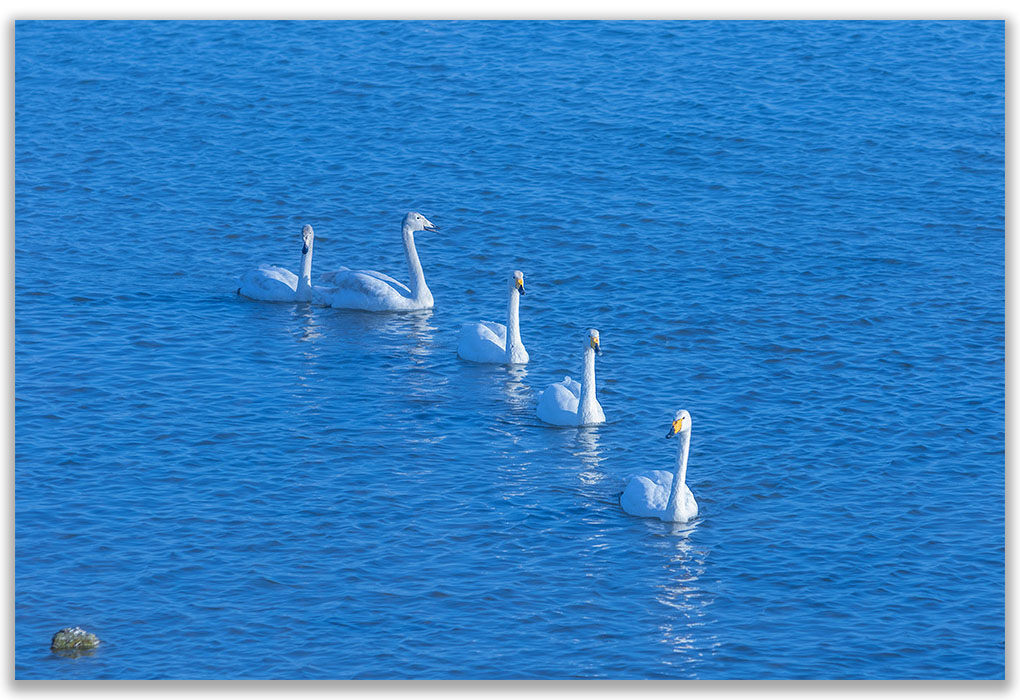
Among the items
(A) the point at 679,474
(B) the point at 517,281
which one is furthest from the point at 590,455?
(B) the point at 517,281

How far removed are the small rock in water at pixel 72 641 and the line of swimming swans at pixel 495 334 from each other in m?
7.90

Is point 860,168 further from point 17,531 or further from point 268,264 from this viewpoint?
point 17,531

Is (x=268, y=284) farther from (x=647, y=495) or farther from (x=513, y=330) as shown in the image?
(x=647, y=495)

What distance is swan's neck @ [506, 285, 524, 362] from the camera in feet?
91.9

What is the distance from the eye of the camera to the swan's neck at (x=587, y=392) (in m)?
25.5

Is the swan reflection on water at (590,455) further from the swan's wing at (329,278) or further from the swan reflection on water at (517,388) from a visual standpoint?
the swan's wing at (329,278)

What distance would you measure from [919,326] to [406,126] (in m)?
14.8

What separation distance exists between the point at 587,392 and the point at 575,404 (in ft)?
1.06

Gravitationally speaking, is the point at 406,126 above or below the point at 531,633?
above

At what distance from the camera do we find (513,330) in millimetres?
28266

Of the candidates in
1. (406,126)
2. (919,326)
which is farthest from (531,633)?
(406,126)

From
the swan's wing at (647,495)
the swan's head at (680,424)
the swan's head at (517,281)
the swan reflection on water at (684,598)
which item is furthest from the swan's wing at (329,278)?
the swan reflection on water at (684,598)

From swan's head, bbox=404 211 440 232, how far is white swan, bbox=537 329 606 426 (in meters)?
6.77

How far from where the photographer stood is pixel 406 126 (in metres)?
39.1
